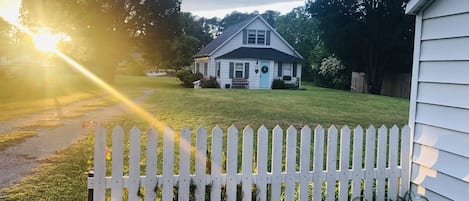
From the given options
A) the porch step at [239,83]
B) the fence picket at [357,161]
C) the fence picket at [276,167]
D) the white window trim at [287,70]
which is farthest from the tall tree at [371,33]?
the fence picket at [276,167]

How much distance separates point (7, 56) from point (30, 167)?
96.9ft

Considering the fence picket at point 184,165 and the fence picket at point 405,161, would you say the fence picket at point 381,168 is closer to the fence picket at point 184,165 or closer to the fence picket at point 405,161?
the fence picket at point 405,161

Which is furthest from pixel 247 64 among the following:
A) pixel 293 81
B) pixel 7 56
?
pixel 7 56

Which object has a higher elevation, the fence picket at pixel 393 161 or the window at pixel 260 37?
the window at pixel 260 37

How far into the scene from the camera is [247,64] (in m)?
30.1

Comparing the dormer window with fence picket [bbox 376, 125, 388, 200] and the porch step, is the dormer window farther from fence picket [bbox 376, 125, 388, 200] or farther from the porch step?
fence picket [bbox 376, 125, 388, 200]

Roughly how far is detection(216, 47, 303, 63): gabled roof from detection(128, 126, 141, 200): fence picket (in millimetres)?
26800

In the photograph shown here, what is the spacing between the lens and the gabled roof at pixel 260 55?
29844 mm

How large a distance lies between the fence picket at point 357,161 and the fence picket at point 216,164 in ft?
3.95

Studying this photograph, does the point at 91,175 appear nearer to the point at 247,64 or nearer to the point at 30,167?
the point at 30,167

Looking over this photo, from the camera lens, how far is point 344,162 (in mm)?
3645

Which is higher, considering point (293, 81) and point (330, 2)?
point (330, 2)

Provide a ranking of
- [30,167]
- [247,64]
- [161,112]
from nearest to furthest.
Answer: [30,167] < [161,112] < [247,64]

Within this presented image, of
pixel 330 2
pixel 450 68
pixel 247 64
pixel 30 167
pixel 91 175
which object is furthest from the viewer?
pixel 247 64
